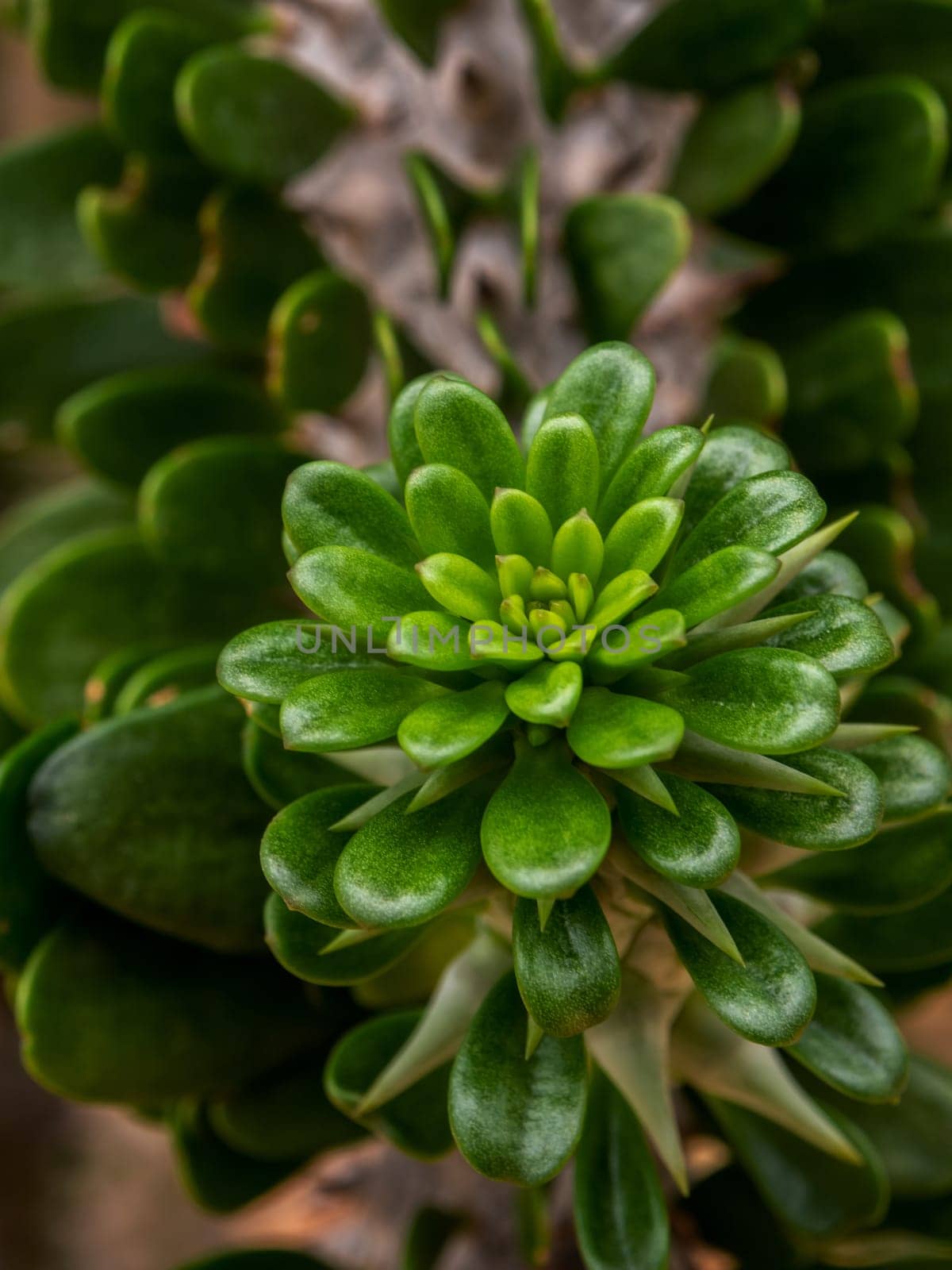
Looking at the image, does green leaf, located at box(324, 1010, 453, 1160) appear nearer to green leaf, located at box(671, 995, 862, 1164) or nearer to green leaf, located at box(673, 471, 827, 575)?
green leaf, located at box(671, 995, 862, 1164)

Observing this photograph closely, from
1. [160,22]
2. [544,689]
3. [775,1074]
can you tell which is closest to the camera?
[544,689]

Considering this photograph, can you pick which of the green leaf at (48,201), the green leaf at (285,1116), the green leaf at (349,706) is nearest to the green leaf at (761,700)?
the green leaf at (349,706)

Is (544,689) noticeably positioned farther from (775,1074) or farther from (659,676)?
(775,1074)

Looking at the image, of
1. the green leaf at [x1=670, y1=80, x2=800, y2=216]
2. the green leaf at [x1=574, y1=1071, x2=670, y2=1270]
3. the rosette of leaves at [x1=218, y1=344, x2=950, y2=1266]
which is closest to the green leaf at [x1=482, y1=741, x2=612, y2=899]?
the rosette of leaves at [x1=218, y1=344, x2=950, y2=1266]


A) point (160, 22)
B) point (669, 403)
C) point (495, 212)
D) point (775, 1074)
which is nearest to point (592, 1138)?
point (775, 1074)

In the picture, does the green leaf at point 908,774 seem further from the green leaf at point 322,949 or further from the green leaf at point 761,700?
the green leaf at point 322,949

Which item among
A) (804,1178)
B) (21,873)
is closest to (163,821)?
(21,873)
